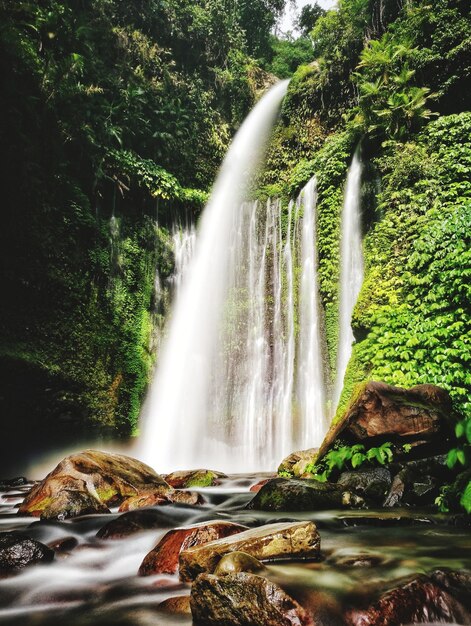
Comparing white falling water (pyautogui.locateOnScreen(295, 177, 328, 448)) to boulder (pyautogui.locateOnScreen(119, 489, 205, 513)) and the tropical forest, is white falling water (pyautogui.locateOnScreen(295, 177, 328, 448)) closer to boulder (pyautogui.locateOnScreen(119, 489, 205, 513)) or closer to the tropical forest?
the tropical forest

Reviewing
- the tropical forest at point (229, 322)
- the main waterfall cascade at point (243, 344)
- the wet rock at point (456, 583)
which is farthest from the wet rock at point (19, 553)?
the main waterfall cascade at point (243, 344)

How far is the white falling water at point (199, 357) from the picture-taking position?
40.0 feet

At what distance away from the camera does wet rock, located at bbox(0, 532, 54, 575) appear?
3311 mm

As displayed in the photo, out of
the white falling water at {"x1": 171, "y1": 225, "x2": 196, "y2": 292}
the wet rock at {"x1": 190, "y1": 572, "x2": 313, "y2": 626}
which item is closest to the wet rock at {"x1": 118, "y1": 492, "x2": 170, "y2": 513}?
the wet rock at {"x1": 190, "y1": 572, "x2": 313, "y2": 626}

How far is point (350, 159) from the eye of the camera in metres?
13.5

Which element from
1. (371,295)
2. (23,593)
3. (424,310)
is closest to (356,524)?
(23,593)

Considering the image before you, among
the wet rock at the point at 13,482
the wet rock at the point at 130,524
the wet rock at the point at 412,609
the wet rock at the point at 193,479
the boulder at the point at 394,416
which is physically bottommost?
the wet rock at the point at 13,482

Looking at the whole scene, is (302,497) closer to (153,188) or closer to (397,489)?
(397,489)

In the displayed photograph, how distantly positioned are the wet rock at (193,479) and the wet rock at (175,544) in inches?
173

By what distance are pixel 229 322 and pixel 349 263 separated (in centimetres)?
461

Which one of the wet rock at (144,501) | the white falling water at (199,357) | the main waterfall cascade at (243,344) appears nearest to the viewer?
the wet rock at (144,501)

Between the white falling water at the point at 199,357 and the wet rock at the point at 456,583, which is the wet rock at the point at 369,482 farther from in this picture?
the white falling water at the point at 199,357

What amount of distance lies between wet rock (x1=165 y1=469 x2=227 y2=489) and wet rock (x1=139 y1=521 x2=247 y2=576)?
440cm

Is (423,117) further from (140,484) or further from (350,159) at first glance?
(140,484)
